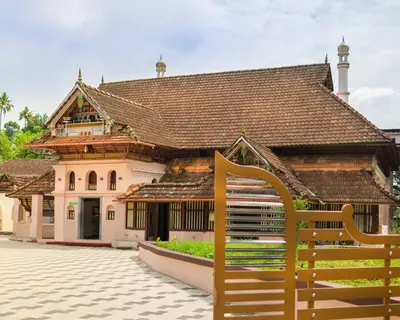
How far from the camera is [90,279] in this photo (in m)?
13.1

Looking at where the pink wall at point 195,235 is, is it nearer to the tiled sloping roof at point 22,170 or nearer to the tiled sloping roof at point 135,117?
the tiled sloping roof at point 135,117

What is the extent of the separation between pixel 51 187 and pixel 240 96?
10400 mm

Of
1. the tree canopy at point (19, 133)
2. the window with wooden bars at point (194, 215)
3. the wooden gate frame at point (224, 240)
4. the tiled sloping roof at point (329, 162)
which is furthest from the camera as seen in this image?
the tree canopy at point (19, 133)

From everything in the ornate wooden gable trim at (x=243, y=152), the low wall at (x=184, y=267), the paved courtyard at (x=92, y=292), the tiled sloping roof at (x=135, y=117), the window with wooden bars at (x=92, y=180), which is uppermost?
the tiled sloping roof at (x=135, y=117)

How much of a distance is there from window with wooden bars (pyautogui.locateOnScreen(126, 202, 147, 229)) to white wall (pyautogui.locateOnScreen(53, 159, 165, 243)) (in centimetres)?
22

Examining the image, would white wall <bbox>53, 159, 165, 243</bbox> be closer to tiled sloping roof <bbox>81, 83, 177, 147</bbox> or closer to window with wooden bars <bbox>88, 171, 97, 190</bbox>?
window with wooden bars <bbox>88, 171, 97, 190</bbox>

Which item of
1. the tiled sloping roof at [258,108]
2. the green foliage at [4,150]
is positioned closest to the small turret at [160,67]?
the tiled sloping roof at [258,108]

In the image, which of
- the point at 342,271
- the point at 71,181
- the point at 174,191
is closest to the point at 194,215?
the point at 174,191

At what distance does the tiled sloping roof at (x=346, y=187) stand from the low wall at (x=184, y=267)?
28.7 feet

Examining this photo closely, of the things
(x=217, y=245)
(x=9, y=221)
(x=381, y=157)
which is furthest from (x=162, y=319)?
(x=9, y=221)

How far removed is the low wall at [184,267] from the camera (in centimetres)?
1124

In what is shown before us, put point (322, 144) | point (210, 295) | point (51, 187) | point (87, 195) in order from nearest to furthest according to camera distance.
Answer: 1. point (210, 295)
2. point (322, 144)
3. point (87, 195)
4. point (51, 187)

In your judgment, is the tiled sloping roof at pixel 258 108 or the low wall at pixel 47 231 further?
the low wall at pixel 47 231

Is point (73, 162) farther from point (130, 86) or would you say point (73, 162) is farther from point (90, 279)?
point (90, 279)
